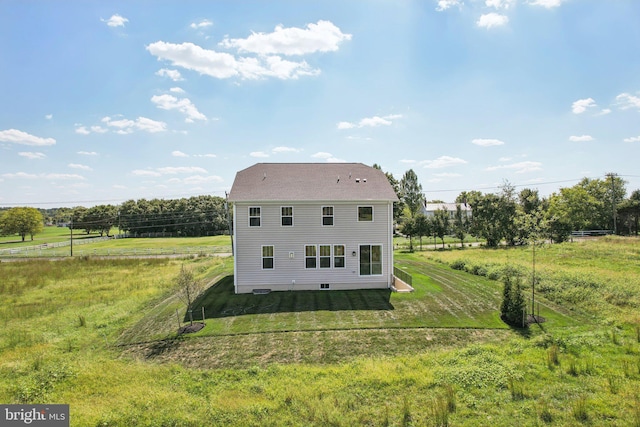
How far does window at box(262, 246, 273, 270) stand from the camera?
19625 millimetres

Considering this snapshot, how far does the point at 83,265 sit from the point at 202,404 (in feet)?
108

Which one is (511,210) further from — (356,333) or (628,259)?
(356,333)

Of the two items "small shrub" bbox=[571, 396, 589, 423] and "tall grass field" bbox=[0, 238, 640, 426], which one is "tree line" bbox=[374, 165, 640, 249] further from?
"small shrub" bbox=[571, 396, 589, 423]

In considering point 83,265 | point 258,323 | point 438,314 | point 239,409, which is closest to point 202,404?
point 239,409

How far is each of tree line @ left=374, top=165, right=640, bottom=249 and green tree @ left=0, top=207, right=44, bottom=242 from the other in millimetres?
84356

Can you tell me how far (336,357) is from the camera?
10977mm

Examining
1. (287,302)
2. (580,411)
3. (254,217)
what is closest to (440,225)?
(254,217)

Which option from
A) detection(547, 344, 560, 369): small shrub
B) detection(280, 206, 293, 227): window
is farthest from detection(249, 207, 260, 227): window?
detection(547, 344, 560, 369): small shrub

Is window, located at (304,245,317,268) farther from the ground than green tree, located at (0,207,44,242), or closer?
closer

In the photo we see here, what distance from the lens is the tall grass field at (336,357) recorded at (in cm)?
769

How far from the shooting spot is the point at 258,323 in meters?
14.5

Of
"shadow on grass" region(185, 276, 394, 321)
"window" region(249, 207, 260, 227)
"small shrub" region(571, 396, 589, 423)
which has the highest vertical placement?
"window" region(249, 207, 260, 227)

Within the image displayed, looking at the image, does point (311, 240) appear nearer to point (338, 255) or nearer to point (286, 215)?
point (338, 255)

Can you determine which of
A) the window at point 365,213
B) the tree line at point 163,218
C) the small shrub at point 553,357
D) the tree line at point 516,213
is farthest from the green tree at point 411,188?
the small shrub at point 553,357
